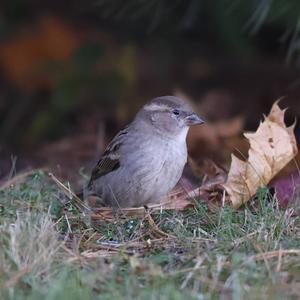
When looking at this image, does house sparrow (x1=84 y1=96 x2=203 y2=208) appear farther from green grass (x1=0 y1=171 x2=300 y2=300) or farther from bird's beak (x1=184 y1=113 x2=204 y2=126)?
green grass (x1=0 y1=171 x2=300 y2=300)

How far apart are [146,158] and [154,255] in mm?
1130

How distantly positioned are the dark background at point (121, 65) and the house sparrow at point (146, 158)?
2.09m

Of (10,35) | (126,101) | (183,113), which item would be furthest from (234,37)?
(183,113)

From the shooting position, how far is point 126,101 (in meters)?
8.67

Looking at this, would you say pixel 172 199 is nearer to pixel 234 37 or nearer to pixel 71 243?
pixel 71 243

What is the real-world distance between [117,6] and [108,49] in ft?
2.69

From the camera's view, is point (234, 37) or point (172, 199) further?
point (234, 37)

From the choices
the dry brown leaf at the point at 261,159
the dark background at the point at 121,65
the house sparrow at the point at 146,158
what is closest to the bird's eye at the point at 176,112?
the house sparrow at the point at 146,158

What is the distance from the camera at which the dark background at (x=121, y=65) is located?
827 cm

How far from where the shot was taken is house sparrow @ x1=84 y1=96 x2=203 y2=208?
16.9 ft

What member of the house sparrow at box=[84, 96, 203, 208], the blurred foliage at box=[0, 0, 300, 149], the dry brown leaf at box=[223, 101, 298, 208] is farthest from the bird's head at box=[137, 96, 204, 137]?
the blurred foliage at box=[0, 0, 300, 149]

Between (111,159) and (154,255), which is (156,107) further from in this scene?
(154,255)

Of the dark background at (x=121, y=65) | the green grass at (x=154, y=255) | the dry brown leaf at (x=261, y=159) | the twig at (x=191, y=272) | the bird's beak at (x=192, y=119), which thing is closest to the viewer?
the green grass at (x=154, y=255)

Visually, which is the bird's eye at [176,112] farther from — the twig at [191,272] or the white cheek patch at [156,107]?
the twig at [191,272]
